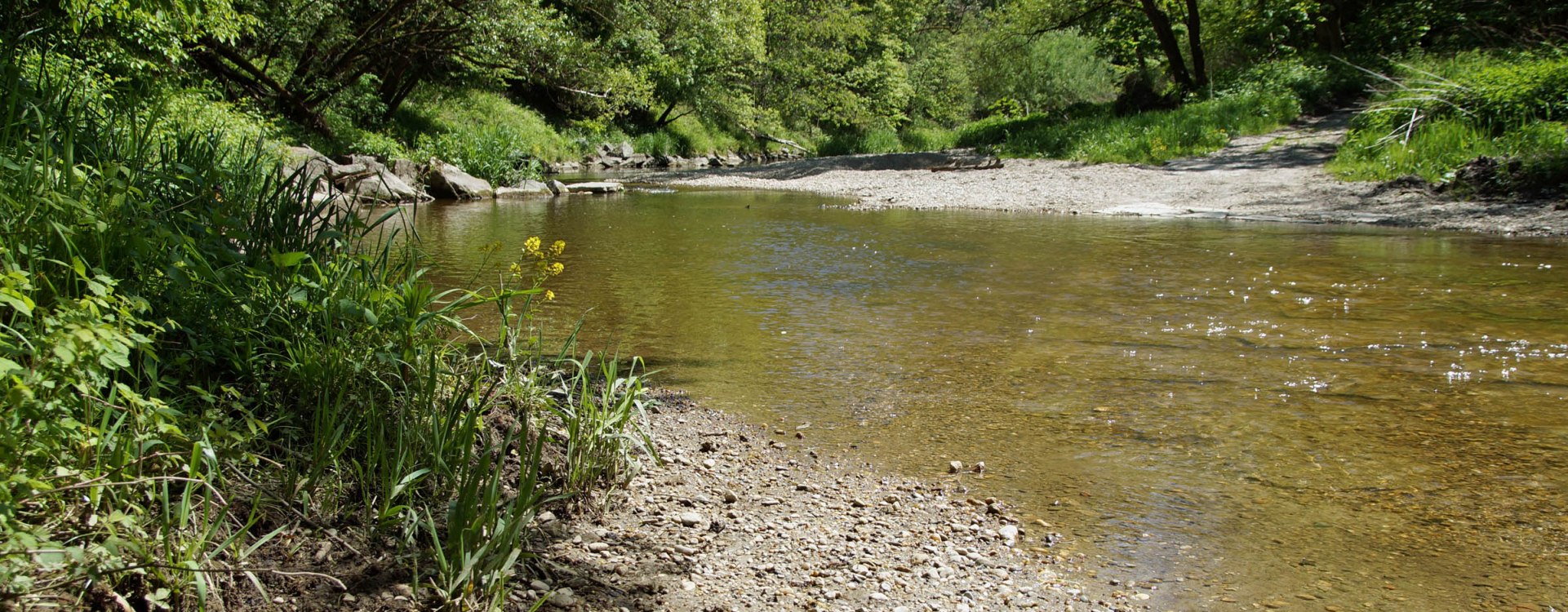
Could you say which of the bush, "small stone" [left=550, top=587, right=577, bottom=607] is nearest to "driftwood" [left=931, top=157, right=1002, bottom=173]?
the bush

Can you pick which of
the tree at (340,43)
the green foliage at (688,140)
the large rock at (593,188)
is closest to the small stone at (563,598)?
the tree at (340,43)

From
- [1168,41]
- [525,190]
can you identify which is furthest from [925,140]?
[525,190]

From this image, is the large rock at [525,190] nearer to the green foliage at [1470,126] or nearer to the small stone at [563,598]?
the green foliage at [1470,126]

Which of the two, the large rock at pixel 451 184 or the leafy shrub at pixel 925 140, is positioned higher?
the leafy shrub at pixel 925 140

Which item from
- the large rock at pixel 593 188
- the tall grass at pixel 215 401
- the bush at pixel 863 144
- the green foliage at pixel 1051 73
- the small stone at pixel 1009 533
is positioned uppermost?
the green foliage at pixel 1051 73

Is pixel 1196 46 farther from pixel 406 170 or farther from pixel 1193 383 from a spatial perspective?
pixel 1193 383

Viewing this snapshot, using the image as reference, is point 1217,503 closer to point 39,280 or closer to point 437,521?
point 437,521

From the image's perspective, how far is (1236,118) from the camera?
18.8 m

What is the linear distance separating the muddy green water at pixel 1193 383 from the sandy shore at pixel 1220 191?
4.13 ft

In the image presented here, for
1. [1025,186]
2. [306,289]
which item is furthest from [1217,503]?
[1025,186]

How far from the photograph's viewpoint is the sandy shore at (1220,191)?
10961mm

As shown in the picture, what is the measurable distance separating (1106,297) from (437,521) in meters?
5.70

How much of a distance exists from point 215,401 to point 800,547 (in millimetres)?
1891

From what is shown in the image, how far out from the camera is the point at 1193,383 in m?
4.97
